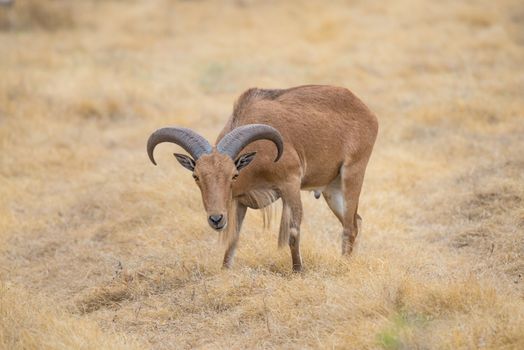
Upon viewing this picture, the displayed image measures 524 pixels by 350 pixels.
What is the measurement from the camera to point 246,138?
709 cm

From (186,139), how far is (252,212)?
2.42 meters

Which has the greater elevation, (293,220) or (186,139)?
(186,139)

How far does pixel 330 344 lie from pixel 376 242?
3.18 meters

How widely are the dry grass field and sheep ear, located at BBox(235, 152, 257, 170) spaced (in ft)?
3.21

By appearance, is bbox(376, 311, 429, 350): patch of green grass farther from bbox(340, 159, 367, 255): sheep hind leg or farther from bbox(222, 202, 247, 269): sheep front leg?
bbox(340, 159, 367, 255): sheep hind leg

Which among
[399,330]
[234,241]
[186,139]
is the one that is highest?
[186,139]

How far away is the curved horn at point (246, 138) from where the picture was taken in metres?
7.07

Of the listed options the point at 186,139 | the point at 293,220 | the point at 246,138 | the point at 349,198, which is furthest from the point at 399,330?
the point at 349,198

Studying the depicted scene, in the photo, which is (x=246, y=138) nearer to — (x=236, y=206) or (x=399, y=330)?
(x=236, y=206)

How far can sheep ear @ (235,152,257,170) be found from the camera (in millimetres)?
7102

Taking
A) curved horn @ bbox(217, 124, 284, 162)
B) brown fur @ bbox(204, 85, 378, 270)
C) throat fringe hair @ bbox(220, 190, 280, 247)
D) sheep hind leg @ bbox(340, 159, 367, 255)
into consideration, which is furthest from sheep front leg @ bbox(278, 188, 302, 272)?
sheep hind leg @ bbox(340, 159, 367, 255)

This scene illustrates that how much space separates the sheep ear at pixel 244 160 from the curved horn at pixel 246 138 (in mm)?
53

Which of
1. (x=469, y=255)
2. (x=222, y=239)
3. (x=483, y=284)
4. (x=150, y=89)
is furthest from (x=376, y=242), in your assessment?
(x=150, y=89)

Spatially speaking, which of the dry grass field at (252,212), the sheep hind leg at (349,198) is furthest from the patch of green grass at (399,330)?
the sheep hind leg at (349,198)
